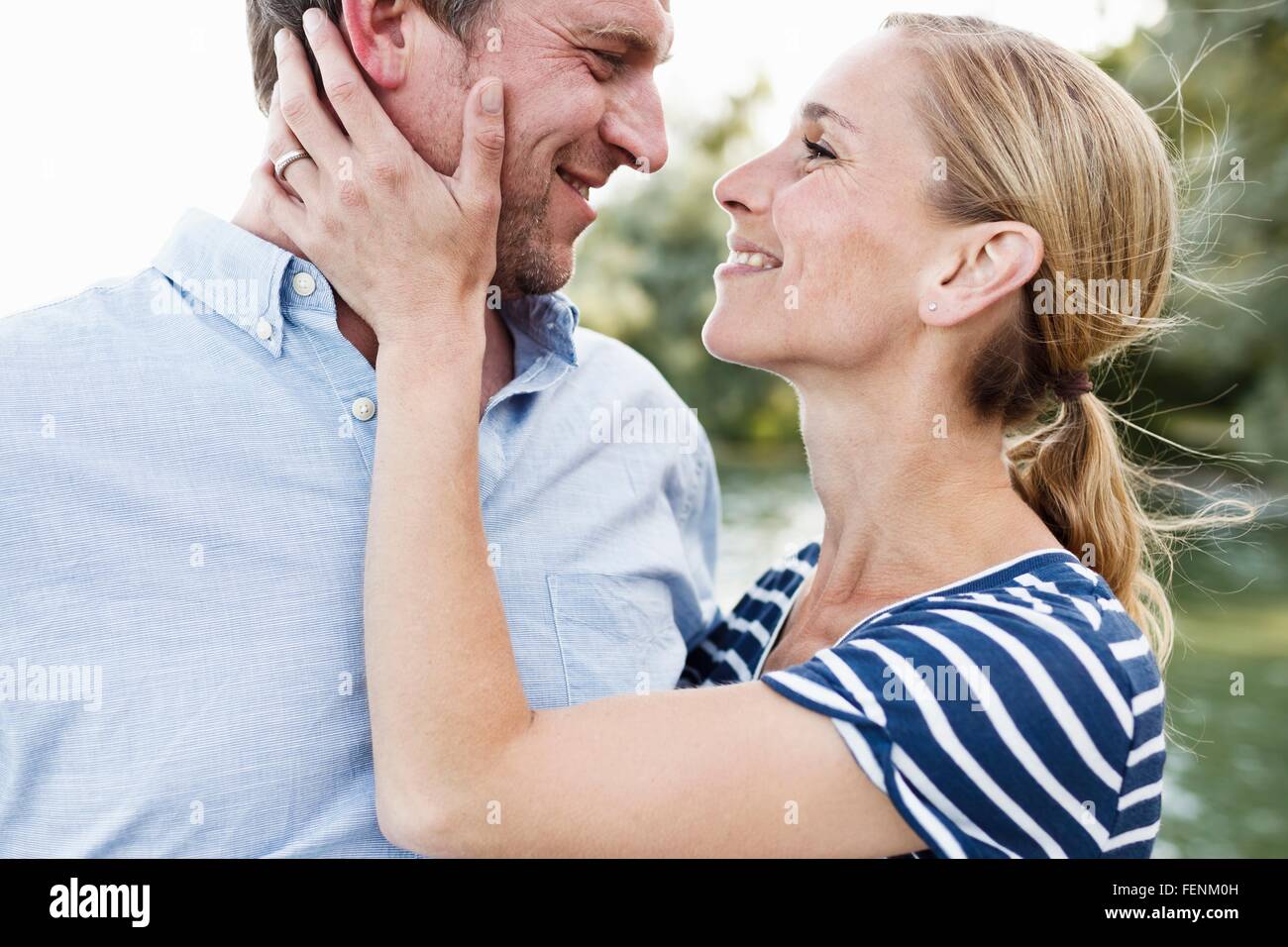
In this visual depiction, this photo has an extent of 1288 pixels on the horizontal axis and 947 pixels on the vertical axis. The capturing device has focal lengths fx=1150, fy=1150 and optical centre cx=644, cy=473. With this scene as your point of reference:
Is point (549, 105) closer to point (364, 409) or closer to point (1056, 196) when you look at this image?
point (364, 409)

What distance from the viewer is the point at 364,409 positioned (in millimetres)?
1753

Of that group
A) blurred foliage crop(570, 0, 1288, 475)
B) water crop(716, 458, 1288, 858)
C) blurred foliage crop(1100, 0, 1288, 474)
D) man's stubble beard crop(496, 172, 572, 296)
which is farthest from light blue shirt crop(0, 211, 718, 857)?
blurred foliage crop(1100, 0, 1288, 474)

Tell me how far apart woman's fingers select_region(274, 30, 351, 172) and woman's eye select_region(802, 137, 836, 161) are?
821 mm

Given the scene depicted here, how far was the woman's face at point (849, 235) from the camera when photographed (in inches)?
76.5

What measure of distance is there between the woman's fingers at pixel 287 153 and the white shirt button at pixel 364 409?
308 millimetres

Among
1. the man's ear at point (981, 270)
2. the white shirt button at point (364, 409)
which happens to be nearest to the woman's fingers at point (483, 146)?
the white shirt button at point (364, 409)

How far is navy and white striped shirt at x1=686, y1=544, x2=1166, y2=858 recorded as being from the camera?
153 cm

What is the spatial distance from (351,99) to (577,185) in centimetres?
54

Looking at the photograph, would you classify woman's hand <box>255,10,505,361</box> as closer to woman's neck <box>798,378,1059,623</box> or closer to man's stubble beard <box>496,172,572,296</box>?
man's stubble beard <box>496,172,572,296</box>

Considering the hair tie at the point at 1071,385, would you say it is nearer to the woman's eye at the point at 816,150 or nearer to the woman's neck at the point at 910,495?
the woman's neck at the point at 910,495

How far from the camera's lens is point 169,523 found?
161 centimetres

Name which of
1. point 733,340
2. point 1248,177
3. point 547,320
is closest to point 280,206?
Result: point 547,320

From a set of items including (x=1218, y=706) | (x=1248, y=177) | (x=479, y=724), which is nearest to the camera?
(x=479, y=724)

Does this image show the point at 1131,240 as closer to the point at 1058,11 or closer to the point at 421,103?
the point at 421,103
